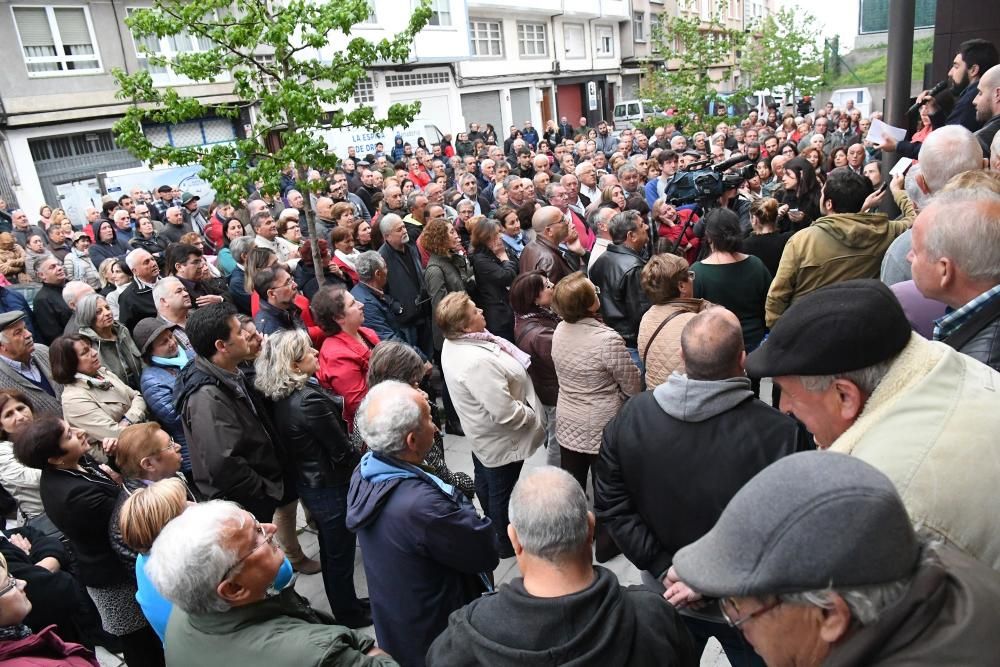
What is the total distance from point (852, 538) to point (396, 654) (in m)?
2.10

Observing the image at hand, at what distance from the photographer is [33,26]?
15773 mm

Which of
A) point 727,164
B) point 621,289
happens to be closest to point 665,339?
point 621,289

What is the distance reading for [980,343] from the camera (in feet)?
6.32

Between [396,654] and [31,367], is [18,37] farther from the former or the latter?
[396,654]

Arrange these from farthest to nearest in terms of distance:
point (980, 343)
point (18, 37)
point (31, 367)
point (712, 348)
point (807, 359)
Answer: point (18, 37) < point (31, 367) < point (712, 348) < point (980, 343) < point (807, 359)

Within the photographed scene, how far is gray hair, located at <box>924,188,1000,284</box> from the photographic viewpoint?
1913 millimetres

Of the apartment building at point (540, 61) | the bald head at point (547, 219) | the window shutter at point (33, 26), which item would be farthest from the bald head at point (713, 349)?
the apartment building at point (540, 61)

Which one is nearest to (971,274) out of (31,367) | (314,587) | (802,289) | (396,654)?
A: (802,289)

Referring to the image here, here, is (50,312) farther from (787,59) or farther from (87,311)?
Answer: (787,59)

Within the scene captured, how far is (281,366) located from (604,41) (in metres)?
36.8

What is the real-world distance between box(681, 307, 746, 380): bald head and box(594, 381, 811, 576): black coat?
128 mm

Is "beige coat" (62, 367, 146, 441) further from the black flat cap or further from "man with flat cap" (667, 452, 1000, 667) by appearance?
"man with flat cap" (667, 452, 1000, 667)

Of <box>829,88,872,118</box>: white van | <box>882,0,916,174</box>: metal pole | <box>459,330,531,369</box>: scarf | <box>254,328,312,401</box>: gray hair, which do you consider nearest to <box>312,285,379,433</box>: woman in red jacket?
<box>254,328,312,401</box>: gray hair

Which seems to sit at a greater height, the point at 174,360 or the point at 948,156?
the point at 948,156
